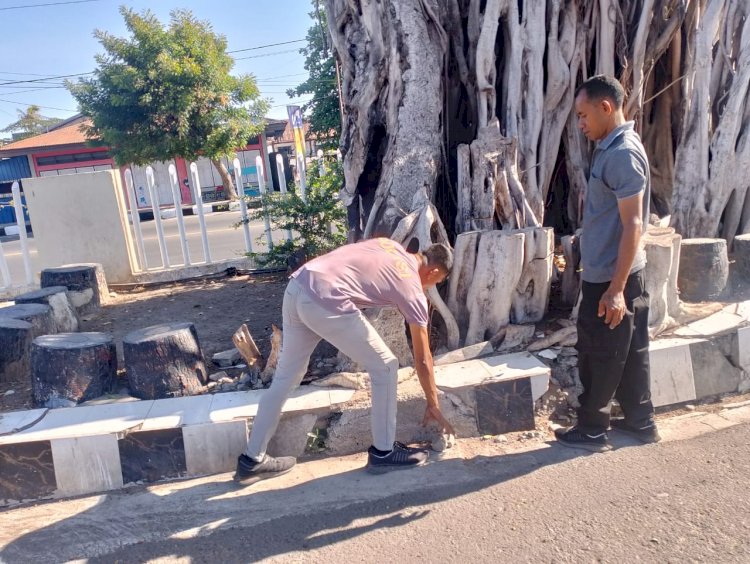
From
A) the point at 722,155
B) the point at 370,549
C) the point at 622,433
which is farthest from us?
the point at 722,155

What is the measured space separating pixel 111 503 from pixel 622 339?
9.37ft

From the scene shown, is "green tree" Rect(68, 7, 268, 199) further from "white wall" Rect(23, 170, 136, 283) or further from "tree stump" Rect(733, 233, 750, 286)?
"tree stump" Rect(733, 233, 750, 286)

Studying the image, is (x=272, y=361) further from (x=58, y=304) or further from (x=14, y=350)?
(x=58, y=304)

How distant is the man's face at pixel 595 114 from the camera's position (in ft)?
10.4

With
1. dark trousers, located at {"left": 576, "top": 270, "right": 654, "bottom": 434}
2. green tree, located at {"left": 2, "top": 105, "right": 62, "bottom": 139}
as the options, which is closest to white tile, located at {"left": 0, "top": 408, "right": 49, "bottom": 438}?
dark trousers, located at {"left": 576, "top": 270, "right": 654, "bottom": 434}

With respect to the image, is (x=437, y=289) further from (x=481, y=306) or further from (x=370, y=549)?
(x=370, y=549)

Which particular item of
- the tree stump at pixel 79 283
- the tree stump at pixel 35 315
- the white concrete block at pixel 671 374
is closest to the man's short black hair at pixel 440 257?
the white concrete block at pixel 671 374

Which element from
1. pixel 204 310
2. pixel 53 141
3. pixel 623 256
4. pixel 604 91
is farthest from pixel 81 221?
pixel 53 141

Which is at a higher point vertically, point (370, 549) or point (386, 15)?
point (386, 15)

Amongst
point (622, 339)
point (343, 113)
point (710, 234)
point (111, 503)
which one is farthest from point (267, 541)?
point (710, 234)

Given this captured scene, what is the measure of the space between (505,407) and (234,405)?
1.65m

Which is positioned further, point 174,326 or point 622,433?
point 174,326

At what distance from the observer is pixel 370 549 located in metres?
2.75

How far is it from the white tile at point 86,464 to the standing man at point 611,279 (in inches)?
99.7
